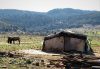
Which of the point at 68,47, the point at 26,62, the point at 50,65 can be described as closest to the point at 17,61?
the point at 26,62

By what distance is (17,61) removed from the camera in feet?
73.6

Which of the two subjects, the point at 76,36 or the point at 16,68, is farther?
the point at 76,36

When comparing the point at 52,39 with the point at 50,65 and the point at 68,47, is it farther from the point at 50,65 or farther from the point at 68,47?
the point at 50,65

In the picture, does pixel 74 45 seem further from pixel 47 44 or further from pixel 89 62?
pixel 89 62

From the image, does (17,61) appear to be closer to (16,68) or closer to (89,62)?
(16,68)

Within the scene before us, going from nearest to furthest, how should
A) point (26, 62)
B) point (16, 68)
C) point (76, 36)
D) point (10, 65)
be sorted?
1. point (16, 68)
2. point (10, 65)
3. point (26, 62)
4. point (76, 36)

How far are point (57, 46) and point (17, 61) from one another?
11.2 m

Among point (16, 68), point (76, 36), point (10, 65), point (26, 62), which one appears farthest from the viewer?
point (76, 36)

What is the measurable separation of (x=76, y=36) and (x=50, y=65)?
11.8m

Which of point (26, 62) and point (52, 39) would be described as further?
point (52, 39)

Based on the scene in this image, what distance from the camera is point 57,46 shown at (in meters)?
33.1

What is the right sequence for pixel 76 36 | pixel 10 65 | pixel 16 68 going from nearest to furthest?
pixel 16 68 → pixel 10 65 → pixel 76 36

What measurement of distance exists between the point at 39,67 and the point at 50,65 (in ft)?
3.62

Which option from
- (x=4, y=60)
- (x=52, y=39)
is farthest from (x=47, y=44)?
(x=4, y=60)
